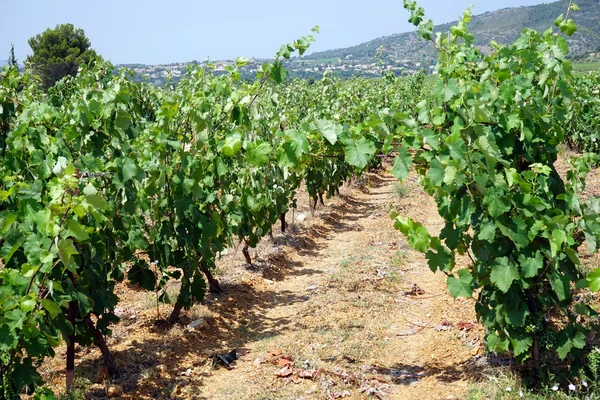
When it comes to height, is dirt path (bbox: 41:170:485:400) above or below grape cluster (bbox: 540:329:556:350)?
A: below

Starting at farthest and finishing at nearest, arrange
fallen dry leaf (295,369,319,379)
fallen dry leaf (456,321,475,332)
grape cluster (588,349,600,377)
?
fallen dry leaf (456,321,475,332), fallen dry leaf (295,369,319,379), grape cluster (588,349,600,377)

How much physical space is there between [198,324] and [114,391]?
1.64 meters

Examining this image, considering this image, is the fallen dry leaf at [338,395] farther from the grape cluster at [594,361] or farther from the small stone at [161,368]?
the grape cluster at [594,361]

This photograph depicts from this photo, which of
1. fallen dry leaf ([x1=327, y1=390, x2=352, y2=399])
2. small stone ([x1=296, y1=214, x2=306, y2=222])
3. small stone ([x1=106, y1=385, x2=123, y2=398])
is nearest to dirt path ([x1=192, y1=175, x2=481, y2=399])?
fallen dry leaf ([x1=327, y1=390, x2=352, y2=399])

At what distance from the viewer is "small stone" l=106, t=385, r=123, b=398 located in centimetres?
464

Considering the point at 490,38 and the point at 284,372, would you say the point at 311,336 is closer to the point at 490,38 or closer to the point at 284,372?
the point at 284,372

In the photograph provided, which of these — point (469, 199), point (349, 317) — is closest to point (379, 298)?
point (349, 317)

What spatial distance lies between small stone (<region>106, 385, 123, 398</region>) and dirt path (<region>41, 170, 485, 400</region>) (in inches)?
2.4

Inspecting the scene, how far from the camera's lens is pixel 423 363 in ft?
16.6

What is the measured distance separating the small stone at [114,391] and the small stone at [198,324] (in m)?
1.51

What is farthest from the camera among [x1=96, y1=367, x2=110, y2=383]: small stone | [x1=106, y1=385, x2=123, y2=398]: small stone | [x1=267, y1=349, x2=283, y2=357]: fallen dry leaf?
[x1=267, y1=349, x2=283, y2=357]: fallen dry leaf

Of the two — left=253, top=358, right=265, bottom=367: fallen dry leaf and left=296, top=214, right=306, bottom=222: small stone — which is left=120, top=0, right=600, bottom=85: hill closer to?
left=296, top=214, right=306, bottom=222: small stone

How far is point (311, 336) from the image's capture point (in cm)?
576

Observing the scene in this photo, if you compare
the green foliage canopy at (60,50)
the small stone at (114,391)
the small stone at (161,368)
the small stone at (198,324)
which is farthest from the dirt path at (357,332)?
the green foliage canopy at (60,50)
